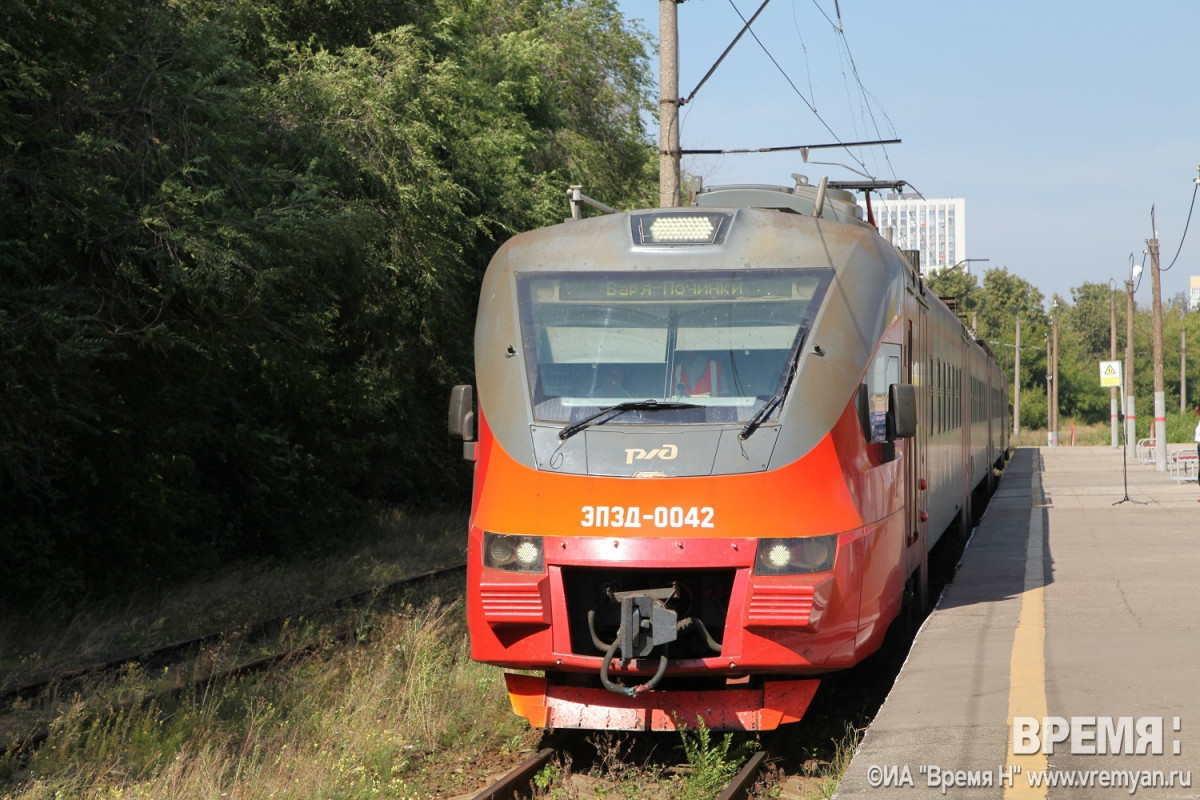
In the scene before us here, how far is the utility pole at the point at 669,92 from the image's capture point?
50.0 ft

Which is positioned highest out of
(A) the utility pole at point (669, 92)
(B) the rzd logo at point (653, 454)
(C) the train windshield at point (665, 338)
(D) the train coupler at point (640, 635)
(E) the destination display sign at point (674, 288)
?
(A) the utility pole at point (669, 92)

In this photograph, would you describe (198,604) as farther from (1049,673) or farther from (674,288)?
(1049,673)

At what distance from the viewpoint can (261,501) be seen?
1745 centimetres

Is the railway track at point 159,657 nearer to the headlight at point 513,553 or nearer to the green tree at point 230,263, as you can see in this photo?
the green tree at point 230,263

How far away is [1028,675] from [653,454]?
93.4 inches

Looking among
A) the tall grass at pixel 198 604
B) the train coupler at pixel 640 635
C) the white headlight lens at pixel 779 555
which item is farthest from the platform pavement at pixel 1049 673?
the tall grass at pixel 198 604

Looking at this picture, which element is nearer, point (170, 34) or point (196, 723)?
point (196, 723)

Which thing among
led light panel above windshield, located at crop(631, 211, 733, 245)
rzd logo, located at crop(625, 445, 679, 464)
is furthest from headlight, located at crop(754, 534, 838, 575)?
led light panel above windshield, located at crop(631, 211, 733, 245)

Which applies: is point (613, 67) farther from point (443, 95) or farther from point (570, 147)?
point (443, 95)

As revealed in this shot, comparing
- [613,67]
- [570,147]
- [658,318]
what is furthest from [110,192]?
[613,67]

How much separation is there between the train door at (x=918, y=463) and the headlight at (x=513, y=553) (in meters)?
3.19

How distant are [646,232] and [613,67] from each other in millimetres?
24063

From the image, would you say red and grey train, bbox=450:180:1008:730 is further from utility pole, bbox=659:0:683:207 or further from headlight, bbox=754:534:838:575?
utility pole, bbox=659:0:683:207

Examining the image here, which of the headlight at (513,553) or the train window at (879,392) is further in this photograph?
the train window at (879,392)
